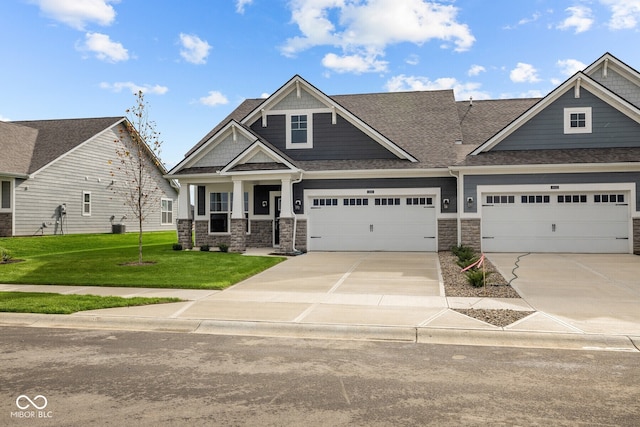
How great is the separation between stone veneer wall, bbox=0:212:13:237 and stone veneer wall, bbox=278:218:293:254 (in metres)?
14.1

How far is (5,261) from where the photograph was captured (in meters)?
16.4

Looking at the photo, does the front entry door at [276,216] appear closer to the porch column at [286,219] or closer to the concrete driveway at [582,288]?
the porch column at [286,219]

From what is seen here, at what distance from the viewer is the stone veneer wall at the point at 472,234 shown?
18250 millimetres

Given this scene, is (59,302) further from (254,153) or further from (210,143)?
(210,143)

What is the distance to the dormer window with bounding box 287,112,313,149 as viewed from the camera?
2109 centimetres

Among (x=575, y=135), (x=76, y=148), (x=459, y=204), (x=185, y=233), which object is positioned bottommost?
(x=185, y=233)

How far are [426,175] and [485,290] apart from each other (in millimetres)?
9051

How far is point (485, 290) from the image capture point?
11008 mm

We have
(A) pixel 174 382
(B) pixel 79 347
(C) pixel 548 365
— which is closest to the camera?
(A) pixel 174 382

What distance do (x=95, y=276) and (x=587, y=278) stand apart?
13031 millimetres

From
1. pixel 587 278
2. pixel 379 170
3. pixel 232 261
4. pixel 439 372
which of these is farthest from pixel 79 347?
pixel 379 170

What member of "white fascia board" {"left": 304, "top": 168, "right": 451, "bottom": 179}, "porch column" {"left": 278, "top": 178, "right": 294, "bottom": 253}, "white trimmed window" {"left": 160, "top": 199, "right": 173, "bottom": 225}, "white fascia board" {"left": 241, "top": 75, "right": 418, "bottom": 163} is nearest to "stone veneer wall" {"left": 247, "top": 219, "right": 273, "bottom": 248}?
"porch column" {"left": 278, "top": 178, "right": 294, "bottom": 253}

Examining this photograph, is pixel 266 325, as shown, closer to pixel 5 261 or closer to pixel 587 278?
pixel 587 278

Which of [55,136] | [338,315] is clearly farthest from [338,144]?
[55,136]
